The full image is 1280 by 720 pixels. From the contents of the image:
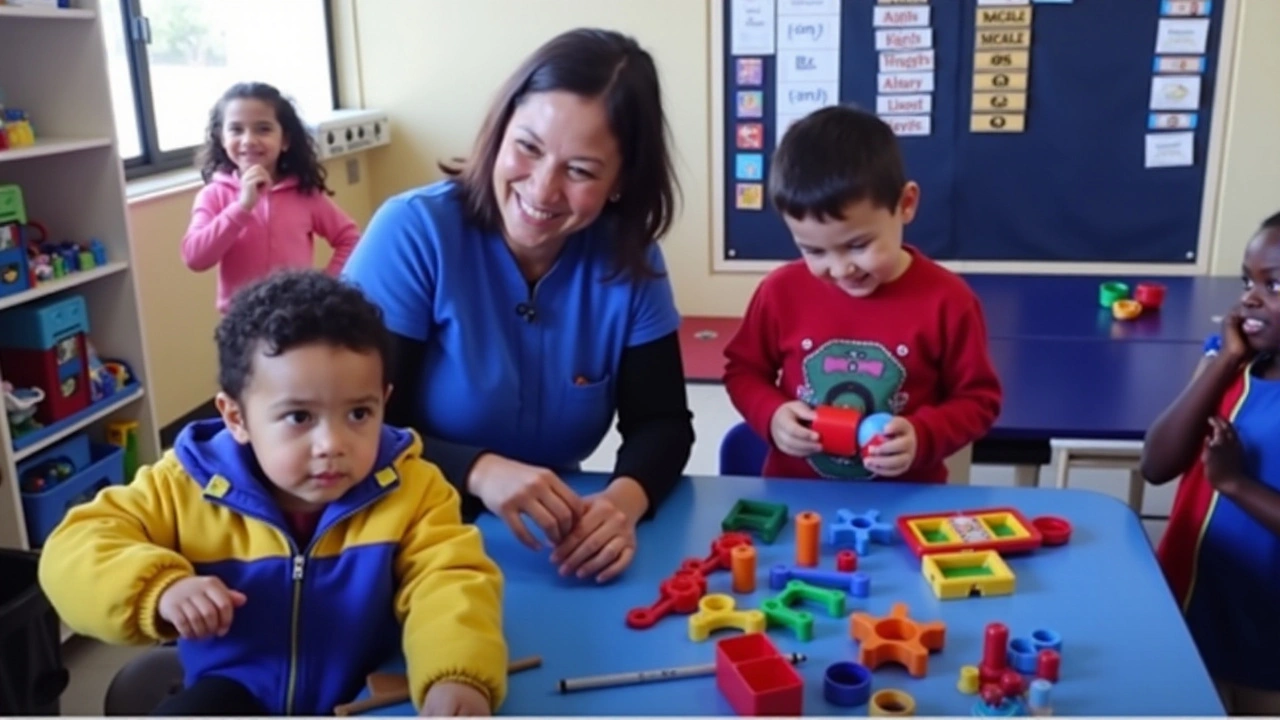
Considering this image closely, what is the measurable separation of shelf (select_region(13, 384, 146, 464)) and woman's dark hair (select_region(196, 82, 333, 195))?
74cm

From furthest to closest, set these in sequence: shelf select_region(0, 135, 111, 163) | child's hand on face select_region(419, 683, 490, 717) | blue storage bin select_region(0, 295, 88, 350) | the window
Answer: the window < blue storage bin select_region(0, 295, 88, 350) < shelf select_region(0, 135, 111, 163) < child's hand on face select_region(419, 683, 490, 717)

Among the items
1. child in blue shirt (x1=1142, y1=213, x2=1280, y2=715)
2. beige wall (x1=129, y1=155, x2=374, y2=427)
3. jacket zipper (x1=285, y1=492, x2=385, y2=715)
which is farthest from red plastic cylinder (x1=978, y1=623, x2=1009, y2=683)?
beige wall (x1=129, y1=155, x2=374, y2=427)

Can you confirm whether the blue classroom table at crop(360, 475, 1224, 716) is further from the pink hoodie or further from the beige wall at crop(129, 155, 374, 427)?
the beige wall at crop(129, 155, 374, 427)

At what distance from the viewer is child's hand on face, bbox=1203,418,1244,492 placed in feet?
4.54

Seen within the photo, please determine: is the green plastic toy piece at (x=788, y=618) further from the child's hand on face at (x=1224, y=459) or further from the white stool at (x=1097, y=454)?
the white stool at (x=1097, y=454)

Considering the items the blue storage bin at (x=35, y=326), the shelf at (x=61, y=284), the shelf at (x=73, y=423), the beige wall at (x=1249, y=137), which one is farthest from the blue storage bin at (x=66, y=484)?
the beige wall at (x=1249, y=137)

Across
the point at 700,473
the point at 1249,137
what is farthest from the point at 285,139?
the point at 1249,137

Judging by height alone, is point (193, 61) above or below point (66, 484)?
above

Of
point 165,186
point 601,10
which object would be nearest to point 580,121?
point 165,186

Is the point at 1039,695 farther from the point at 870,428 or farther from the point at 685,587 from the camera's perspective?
the point at 870,428

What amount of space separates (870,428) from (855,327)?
0.22 metres

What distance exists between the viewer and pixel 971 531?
130 centimetres

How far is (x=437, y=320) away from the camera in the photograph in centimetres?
144

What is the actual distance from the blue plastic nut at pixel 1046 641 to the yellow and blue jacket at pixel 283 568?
1.66 ft
